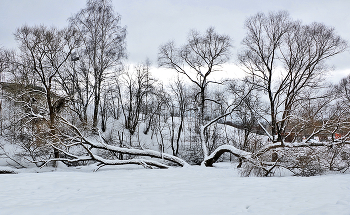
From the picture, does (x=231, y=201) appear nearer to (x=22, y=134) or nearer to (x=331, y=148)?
(x=331, y=148)

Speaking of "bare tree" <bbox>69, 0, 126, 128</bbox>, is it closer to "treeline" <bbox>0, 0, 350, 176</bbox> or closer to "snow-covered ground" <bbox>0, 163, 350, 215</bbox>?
"treeline" <bbox>0, 0, 350, 176</bbox>

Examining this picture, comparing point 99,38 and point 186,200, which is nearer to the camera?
point 186,200

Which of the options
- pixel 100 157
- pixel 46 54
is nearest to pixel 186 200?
pixel 100 157

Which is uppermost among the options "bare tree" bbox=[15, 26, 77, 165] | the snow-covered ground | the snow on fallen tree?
"bare tree" bbox=[15, 26, 77, 165]

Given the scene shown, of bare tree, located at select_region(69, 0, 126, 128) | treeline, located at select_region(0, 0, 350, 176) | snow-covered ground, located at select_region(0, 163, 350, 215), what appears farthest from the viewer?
bare tree, located at select_region(69, 0, 126, 128)

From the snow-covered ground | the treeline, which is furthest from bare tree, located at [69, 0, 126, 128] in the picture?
the snow-covered ground

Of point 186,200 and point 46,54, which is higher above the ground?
point 46,54

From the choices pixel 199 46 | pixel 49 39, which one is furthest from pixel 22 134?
pixel 199 46

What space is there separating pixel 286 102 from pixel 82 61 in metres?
16.8

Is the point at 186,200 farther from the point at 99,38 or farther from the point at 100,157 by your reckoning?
the point at 99,38

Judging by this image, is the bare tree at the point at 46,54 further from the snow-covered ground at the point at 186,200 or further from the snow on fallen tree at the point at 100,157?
the snow-covered ground at the point at 186,200

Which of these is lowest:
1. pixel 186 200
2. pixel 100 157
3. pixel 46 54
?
pixel 186 200

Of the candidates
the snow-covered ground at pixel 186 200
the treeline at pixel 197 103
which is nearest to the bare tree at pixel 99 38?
the treeline at pixel 197 103

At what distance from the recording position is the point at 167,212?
391 centimetres
